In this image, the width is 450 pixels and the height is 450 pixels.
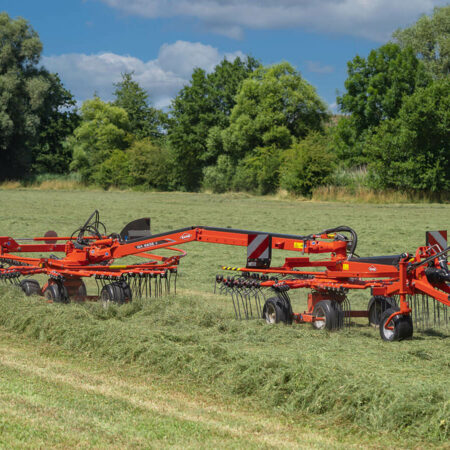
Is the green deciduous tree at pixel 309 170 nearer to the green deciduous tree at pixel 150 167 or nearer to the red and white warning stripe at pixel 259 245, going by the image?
the green deciduous tree at pixel 150 167

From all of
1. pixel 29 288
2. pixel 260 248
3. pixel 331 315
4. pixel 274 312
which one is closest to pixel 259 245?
pixel 260 248

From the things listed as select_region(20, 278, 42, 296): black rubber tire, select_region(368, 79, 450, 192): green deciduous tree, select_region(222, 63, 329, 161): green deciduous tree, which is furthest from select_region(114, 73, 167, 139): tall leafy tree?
select_region(20, 278, 42, 296): black rubber tire

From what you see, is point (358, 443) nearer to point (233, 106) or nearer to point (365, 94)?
point (365, 94)

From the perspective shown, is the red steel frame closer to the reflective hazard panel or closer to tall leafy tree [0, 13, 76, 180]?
the reflective hazard panel

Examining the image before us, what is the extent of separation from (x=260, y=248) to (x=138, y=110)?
6388 cm

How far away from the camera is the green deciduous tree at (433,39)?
186 ft

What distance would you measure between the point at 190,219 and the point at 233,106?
34.2 meters

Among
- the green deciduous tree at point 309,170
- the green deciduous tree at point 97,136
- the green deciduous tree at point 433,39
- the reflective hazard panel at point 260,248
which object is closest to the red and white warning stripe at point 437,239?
the reflective hazard panel at point 260,248

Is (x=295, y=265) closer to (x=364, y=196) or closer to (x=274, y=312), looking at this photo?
(x=274, y=312)

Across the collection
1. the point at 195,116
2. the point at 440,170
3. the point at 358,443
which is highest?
the point at 195,116

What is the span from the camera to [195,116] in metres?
60.6

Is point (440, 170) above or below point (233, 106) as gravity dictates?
below

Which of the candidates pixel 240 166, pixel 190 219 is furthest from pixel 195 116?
pixel 190 219

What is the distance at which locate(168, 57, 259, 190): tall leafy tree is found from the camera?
59562 mm
